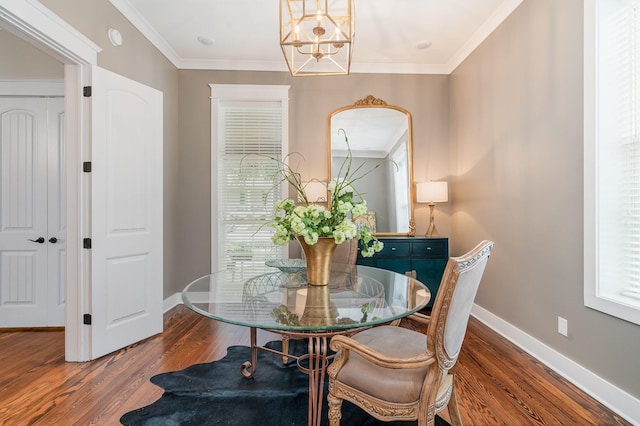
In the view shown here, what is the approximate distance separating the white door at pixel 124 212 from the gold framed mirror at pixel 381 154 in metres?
2.05

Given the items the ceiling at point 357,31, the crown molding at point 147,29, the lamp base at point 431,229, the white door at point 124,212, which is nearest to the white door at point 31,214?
the white door at point 124,212

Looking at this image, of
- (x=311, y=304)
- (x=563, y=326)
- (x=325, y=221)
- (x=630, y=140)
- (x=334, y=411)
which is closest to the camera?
(x=334, y=411)

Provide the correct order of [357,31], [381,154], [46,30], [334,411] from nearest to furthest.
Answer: [334,411]
[46,30]
[357,31]
[381,154]

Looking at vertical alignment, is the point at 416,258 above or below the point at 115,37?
below

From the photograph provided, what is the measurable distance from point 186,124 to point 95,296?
7.64 ft

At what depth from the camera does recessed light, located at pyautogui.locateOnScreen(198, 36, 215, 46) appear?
339 cm

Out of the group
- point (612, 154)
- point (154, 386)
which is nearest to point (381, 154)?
point (612, 154)

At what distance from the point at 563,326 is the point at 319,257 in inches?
73.2

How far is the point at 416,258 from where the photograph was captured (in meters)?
3.53

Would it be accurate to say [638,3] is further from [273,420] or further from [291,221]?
[273,420]

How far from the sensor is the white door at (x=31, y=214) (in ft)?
10.0

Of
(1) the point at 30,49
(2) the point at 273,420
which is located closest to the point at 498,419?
(2) the point at 273,420

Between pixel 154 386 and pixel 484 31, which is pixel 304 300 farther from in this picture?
pixel 484 31

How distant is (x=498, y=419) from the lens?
1736 millimetres
